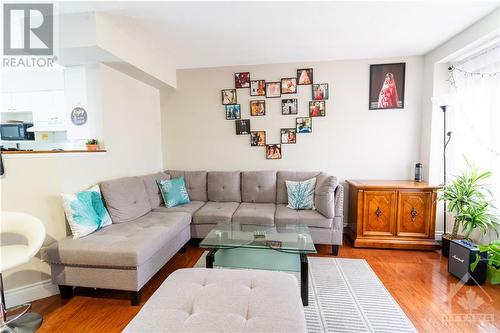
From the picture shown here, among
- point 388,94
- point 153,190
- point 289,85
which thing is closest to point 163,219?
point 153,190

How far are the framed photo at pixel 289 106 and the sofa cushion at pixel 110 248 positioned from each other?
7.41ft

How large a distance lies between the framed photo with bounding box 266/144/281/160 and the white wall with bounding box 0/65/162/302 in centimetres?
169

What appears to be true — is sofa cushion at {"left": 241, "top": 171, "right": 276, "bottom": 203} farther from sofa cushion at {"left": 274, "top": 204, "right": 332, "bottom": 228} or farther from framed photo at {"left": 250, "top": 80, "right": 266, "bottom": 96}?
framed photo at {"left": 250, "top": 80, "right": 266, "bottom": 96}

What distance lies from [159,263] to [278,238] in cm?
108

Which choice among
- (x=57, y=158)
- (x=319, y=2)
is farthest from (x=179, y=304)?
(x=319, y=2)

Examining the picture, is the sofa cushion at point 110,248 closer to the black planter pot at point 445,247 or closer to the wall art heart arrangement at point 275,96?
the wall art heart arrangement at point 275,96

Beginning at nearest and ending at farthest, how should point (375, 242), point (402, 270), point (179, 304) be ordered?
point (179, 304)
point (402, 270)
point (375, 242)

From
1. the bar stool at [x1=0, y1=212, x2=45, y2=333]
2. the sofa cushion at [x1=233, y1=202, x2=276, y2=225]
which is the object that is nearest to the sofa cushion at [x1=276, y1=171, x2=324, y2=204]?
the sofa cushion at [x1=233, y1=202, x2=276, y2=225]

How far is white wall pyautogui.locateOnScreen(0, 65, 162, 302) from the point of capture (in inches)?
75.6

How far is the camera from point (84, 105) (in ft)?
8.64

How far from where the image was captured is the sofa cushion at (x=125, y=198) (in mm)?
2367

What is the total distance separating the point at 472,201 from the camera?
2.39 metres

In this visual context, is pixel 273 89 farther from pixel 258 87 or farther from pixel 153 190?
pixel 153 190

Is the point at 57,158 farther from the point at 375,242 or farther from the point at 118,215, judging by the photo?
the point at 375,242
